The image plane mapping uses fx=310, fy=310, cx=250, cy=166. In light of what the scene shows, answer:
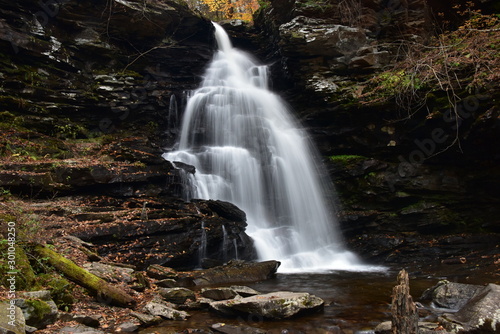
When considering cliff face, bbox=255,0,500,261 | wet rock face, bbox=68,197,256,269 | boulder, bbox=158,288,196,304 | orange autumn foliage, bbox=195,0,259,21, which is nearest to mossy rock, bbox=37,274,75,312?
boulder, bbox=158,288,196,304

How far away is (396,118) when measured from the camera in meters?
12.5

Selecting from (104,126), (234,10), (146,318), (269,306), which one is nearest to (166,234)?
(146,318)

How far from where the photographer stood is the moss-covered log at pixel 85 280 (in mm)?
5309

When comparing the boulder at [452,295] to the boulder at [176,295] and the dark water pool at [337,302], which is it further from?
the boulder at [176,295]

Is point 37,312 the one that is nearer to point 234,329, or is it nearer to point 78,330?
point 78,330

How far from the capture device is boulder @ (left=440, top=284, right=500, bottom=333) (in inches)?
175

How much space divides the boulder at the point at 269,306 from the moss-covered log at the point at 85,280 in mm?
1663

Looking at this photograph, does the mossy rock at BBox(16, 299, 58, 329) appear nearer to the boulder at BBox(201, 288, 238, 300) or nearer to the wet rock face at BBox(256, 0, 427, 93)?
the boulder at BBox(201, 288, 238, 300)

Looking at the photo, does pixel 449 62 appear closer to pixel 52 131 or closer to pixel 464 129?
pixel 464 129

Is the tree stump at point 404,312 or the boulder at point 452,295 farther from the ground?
the tree stump at point 404,312

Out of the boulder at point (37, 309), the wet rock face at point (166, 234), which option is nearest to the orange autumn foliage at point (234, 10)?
the wet rock face at point (166, 234)

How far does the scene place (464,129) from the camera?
36.0 ft

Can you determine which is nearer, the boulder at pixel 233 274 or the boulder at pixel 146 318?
the boulder at pixel 146 318

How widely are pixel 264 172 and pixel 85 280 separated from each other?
962cm
